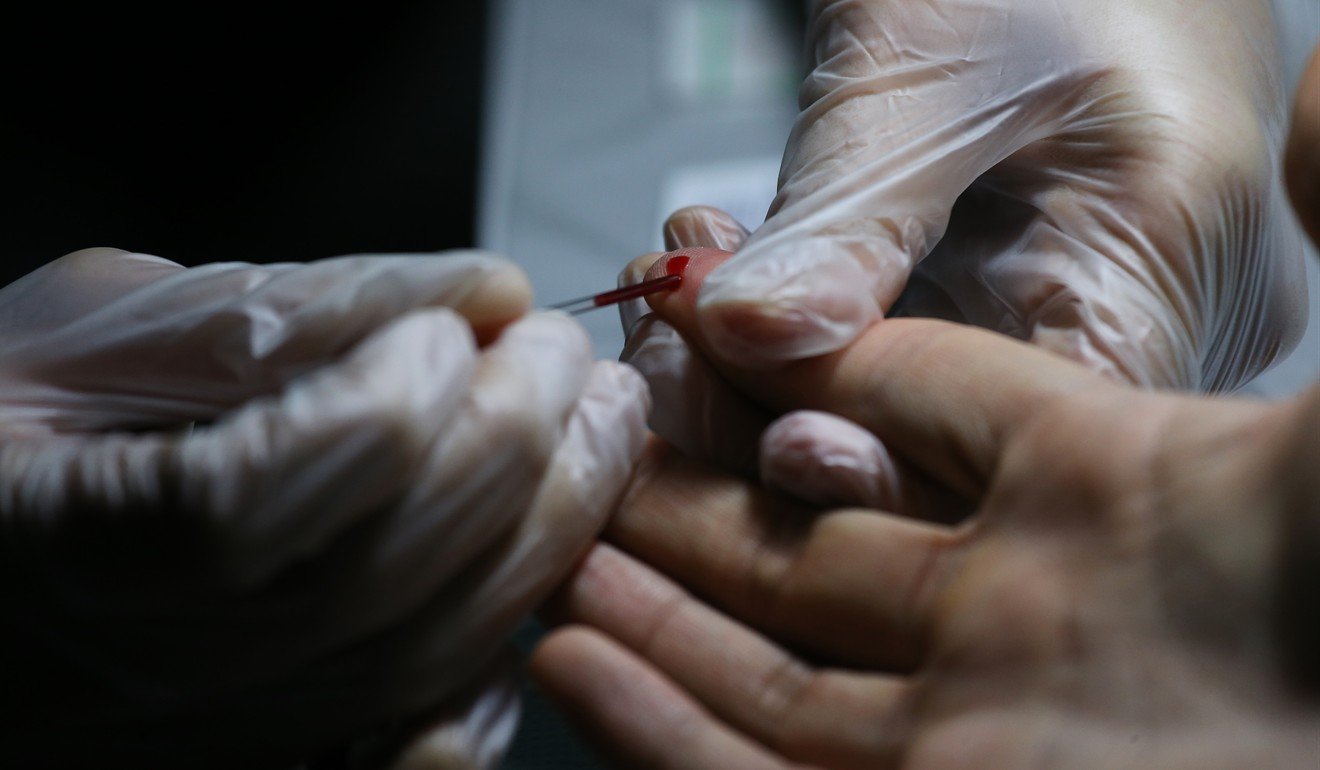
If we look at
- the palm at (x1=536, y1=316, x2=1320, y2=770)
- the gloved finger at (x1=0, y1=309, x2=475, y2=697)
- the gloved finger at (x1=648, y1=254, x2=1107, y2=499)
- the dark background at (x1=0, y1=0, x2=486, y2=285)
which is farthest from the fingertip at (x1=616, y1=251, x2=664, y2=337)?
the dark background at (x1=0, y1=0, x2=486, y2=285)

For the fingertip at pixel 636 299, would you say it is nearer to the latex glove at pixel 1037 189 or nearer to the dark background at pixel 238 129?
the latex glove at pixel 1037 189

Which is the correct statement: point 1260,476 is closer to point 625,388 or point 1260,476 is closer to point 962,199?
point 625,388

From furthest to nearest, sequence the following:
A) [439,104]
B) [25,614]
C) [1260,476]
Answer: [439,104] → [25,614] → [1260,476]

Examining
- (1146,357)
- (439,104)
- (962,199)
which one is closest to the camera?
(1146,357)

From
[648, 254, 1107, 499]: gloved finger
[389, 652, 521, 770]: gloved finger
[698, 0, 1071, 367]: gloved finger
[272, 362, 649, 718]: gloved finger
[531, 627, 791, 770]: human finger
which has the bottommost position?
[389, 652, 521, 770]: gloved finger

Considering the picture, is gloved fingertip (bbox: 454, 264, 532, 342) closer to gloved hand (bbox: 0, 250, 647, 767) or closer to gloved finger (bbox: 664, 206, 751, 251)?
gloved hand (bbox: 0, 250, 647, 767)

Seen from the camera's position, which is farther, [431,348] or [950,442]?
[950,442]

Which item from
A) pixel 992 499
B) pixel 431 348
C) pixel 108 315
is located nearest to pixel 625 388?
pixel 431 348
